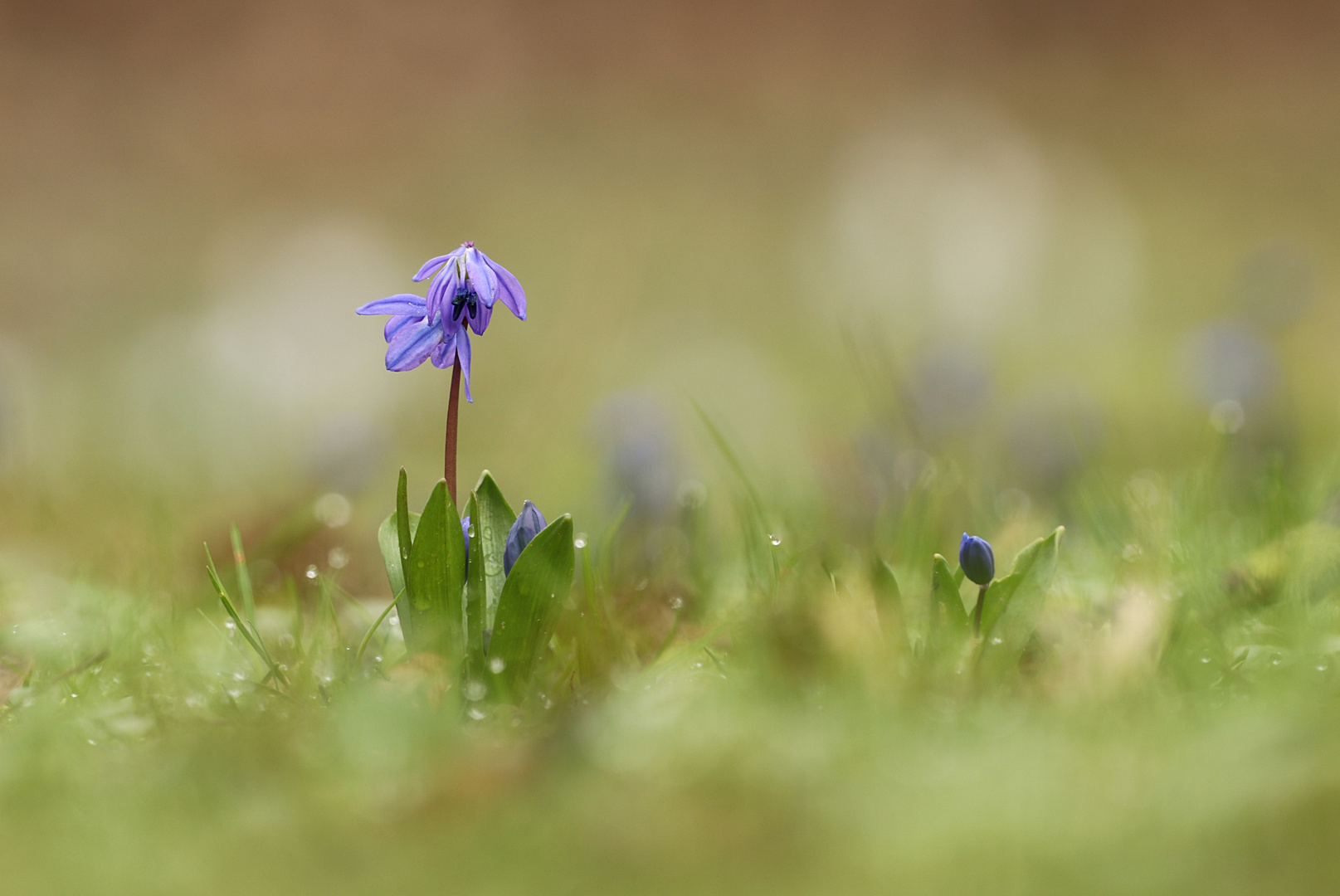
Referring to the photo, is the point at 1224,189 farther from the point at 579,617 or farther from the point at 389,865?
the point at 389,865

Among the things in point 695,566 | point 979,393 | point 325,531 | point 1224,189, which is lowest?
point 695,566

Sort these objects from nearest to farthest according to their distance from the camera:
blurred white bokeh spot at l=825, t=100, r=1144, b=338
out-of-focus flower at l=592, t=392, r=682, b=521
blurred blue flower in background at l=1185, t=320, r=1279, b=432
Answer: out-of-focus flower at l=592, t=392, r=682, b=521, blurred blue flower in background at l=1185, t=320, r=1279, b=432, blurred white bokeh spot at l=825, t=100, r=1144, b=338

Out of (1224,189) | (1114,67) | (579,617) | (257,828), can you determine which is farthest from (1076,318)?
(257,828)

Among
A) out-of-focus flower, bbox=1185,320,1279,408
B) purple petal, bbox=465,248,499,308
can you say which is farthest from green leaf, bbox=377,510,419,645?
out-of-focus flower, bbox=1185,320,1279,408

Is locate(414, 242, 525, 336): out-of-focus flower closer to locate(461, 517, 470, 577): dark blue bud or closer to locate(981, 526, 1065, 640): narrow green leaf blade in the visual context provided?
locate(461, 517, 470, 577): dark blue bud

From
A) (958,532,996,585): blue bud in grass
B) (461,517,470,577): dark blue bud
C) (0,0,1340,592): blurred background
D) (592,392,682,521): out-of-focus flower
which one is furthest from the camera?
(0,0,1340,592): blurred background

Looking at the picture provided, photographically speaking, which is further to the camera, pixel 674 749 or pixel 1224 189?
pixel 1224 189

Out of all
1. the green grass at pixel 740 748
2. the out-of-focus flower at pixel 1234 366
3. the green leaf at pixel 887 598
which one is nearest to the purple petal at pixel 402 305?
the green grass at pixel 740 748
